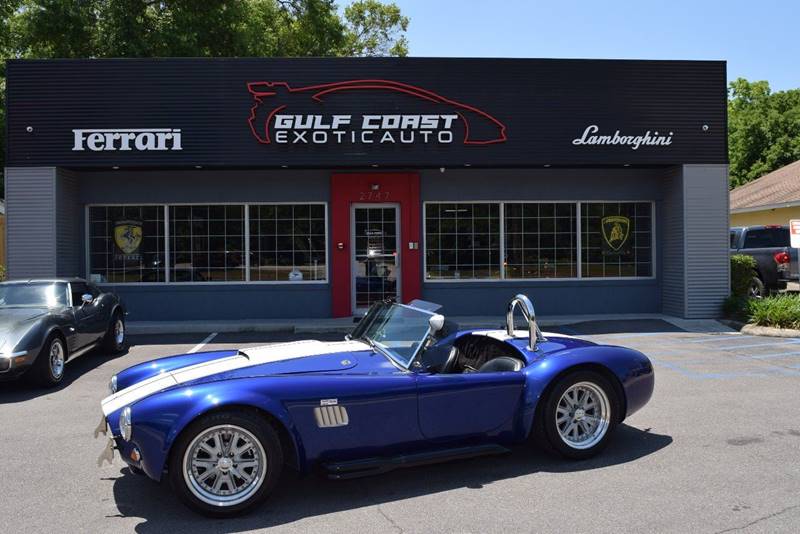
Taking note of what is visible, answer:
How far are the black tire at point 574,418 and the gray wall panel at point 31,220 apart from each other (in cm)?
1125

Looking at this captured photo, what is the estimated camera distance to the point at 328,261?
1435 cm

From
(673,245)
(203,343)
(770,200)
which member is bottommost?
(203,343)

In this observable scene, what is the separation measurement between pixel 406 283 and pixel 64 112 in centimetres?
747

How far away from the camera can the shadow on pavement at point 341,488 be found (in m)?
4.19

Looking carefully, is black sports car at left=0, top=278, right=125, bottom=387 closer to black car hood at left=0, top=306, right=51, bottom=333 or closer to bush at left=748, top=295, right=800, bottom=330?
black car hood at left=0, top=306, right=51, bottom=333

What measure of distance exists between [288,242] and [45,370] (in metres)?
6.91

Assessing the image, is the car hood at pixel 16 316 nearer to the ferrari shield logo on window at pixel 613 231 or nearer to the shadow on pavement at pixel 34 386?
the shadow on pavement at pixel 34 386

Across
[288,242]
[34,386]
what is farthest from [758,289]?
[34,386]

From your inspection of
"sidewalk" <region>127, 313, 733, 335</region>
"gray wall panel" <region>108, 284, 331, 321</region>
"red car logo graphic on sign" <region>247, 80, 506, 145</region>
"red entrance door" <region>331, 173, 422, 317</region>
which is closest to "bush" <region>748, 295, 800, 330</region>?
"sidewalk" <region>127, 313, 733, 335</region>

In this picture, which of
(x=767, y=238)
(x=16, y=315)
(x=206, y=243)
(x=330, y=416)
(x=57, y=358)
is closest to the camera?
(x=330, y=416)

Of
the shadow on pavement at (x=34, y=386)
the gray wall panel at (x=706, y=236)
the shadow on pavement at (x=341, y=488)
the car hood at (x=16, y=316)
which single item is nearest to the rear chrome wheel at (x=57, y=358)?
the shadow on pavement at (x=34, y=386)

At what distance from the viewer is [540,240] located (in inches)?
579

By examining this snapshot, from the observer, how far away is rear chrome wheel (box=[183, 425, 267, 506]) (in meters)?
4.18

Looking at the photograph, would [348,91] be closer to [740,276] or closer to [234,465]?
[740,276]
